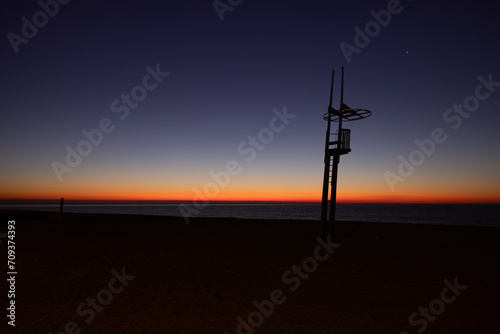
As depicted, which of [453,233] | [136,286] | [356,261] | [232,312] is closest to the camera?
[232,312]

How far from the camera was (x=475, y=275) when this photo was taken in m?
10.6

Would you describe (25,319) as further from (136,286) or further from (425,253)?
(425,253)

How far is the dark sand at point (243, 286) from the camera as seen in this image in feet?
21.6

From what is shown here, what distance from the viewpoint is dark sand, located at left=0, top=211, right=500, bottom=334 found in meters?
6.59

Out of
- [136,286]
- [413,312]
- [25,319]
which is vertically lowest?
[413,312]

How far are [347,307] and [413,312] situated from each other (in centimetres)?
149

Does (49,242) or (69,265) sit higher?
(49,242)

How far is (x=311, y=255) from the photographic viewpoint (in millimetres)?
13633

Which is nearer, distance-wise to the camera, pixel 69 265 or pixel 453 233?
pixel 69 265

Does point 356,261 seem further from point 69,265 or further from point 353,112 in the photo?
point 69,265

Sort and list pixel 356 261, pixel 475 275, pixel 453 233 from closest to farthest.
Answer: pixel 475 275
pixel 356 261
pixel 453 233

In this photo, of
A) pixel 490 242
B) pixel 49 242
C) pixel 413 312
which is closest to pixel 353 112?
pixel 413 312

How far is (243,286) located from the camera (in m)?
9.22

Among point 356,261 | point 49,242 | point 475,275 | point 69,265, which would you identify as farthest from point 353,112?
point 49,242
